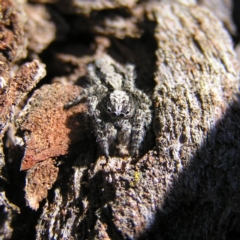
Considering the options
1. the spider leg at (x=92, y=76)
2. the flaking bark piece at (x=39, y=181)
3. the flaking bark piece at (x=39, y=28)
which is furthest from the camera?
the flaking bark piece at (x=39, y=28)

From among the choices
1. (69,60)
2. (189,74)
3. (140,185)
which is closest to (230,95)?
(189,74)

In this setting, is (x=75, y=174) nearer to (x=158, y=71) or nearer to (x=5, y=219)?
(x=5, y=219)

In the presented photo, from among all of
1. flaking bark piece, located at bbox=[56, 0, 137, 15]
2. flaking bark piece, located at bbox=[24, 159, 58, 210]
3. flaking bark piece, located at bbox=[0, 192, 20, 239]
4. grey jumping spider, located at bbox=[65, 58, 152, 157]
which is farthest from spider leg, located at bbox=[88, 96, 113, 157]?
flaking bark piece, located at bbox=[56, 0, 137, 15]

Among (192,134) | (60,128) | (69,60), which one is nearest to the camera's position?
(192,134)

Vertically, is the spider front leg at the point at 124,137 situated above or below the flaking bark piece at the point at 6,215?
above

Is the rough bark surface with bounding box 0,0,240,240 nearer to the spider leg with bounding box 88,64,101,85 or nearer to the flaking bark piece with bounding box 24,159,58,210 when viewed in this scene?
the flaking bark piece with bounding box 24,159,58,210

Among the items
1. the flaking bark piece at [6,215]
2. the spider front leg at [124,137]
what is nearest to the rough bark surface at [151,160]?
the flaking bark piece at [6,215]

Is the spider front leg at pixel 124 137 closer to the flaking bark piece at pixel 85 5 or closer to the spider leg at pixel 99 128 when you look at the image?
the spider leg at pixel 99 128

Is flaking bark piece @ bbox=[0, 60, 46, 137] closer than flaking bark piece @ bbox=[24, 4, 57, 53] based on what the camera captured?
Yes
